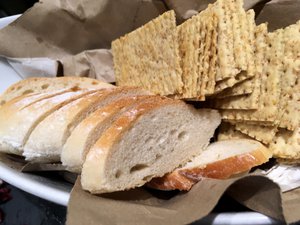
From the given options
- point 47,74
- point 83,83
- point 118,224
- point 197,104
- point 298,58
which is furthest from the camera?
point 47,74

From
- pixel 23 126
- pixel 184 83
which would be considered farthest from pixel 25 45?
pixel 184 83

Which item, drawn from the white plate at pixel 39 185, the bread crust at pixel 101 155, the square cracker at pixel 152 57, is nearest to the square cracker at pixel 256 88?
the square cracker at pixel 152 57

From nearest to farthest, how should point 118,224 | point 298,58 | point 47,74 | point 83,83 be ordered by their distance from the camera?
point 118,224 < point 298,58 < point 83,83 < point 47,74

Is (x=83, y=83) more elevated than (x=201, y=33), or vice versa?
(x=201, y=33)

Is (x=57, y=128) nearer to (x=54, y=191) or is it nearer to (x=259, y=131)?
(x=54, y=191)

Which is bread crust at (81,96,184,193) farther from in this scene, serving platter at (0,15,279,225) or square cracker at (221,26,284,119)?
square cracker at (221,26,284,119)

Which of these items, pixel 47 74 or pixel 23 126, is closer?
pixel 23 126

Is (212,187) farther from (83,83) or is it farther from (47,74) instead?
(47,74)

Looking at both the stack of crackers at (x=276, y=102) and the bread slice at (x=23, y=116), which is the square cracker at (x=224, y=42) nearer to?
the stack of crackers at (x=276, y=102)

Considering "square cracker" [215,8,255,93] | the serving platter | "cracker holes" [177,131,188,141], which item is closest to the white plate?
the serving platter
